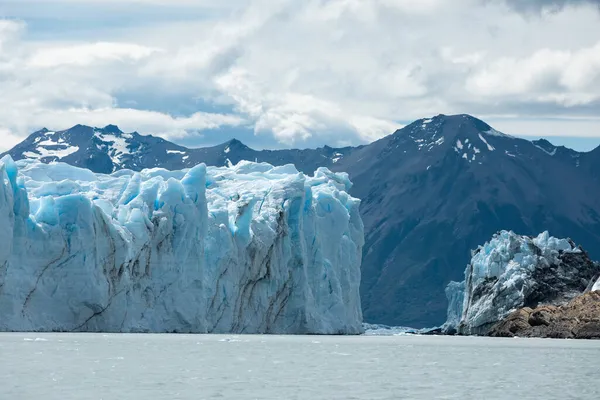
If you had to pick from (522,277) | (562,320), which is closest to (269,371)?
(562,320)

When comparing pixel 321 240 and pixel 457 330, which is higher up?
pixel 321 240

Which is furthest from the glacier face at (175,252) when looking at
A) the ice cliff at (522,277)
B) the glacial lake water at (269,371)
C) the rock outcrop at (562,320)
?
the ice cliff at (522,277)

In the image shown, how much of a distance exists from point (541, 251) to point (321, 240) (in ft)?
76.9

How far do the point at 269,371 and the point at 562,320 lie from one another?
46.8m

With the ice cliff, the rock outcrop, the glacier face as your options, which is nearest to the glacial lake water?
the glacier face

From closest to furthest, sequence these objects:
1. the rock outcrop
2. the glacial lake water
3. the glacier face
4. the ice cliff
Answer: the glacial lake water
the glacier face
the rock outcrop
the ice cliff

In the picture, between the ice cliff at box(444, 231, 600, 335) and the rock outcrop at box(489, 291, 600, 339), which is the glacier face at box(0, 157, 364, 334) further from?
the ice cliff at box(444, 231, 600, 335)

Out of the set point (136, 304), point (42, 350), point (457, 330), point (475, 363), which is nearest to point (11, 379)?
point (42, 350)

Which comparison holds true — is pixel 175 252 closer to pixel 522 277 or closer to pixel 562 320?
pixel 562 320

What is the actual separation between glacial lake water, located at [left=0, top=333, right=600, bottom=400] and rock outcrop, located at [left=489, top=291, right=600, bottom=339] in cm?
2080

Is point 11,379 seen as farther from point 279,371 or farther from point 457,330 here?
point 457,330

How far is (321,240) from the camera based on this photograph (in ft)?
264

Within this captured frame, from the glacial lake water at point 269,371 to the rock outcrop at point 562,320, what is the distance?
20.8 meters

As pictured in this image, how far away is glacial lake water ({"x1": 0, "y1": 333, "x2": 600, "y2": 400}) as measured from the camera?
31.2 meters
